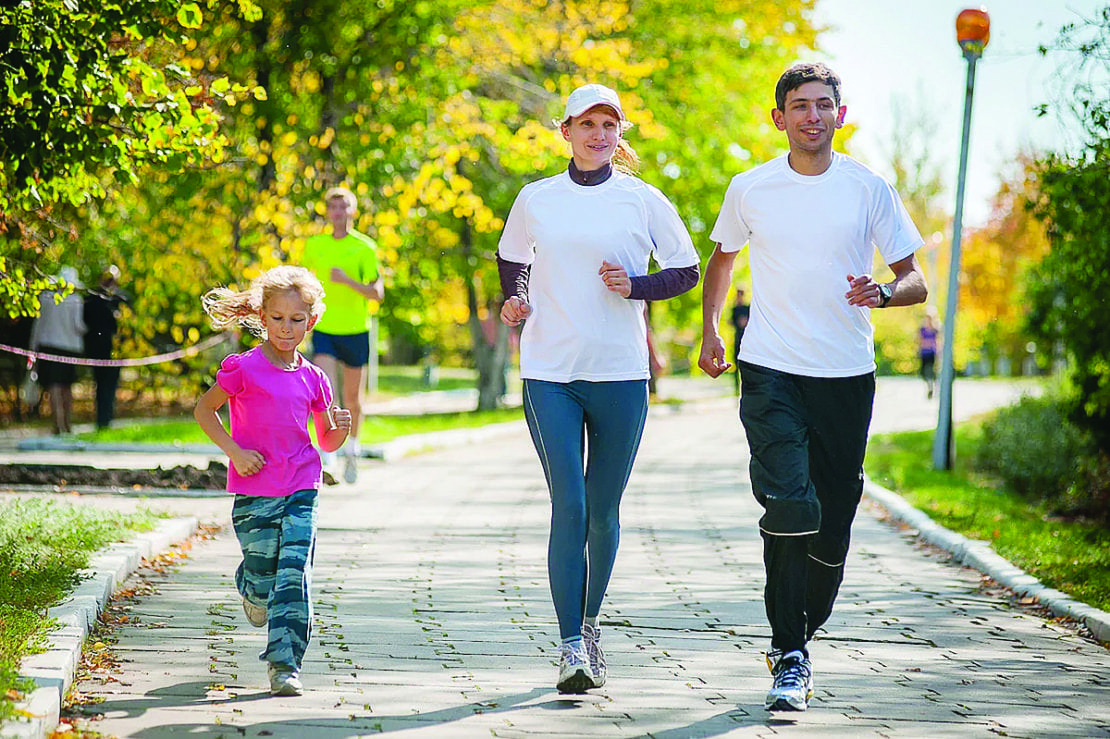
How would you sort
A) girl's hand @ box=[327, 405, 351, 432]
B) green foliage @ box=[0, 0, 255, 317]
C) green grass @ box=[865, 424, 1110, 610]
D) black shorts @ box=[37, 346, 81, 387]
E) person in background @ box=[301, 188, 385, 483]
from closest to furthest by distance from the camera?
girl's hand @ box=[327, 405, 351, 432]
green foliage @ box=[0, 0, 255, 317]
green grass @ box=[865, 424, 1110, 610]
person in background @ box=[301, 188, 385, 483]
black shorts @ box=[37, 346, 81, 387]

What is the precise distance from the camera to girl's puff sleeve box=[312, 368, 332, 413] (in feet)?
20.0

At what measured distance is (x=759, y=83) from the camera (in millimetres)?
26344

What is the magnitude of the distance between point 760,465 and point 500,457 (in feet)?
38.4

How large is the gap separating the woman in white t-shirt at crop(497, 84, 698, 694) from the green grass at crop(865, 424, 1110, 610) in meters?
3.32

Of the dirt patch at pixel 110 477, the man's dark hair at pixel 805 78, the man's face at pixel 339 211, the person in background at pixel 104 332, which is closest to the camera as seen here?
the man's dark hair at pixel 805 78

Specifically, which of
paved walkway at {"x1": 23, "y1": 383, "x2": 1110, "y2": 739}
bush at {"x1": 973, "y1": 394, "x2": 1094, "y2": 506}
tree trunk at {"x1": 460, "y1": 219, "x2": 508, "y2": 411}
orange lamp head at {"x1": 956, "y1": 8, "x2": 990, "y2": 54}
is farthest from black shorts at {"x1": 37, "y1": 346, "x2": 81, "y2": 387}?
bush at {"x1": 973, "y1": 394, "x2": 1094, "y2": 506}

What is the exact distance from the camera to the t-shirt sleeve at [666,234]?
6.12 meters

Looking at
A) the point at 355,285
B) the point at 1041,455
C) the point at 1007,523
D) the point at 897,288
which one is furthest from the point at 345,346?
the point at 1041,455

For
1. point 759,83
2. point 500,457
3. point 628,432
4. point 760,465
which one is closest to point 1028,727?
point 760,465

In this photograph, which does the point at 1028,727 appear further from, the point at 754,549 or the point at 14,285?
the point at 14,285

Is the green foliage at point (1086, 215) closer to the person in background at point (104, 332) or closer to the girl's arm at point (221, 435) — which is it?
the girl's arm at point (221, 435)

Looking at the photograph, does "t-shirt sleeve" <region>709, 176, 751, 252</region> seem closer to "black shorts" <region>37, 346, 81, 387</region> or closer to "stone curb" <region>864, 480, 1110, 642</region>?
"stone curb" <region>864, 480, 1110, 642</region>

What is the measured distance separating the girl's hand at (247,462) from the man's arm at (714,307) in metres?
1.69

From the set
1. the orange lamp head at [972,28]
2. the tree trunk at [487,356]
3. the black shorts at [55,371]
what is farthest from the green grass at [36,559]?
the tree trunk at [487,356]
